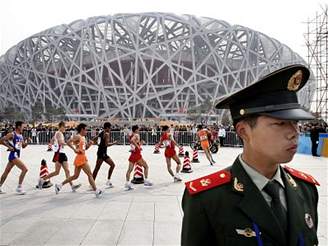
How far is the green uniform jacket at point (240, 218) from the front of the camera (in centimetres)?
142

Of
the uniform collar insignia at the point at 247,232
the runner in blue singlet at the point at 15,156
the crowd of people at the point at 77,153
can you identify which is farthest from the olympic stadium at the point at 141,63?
the uniform collar insignia at the point at 247,232

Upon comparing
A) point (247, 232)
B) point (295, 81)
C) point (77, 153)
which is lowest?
point (77, 153)

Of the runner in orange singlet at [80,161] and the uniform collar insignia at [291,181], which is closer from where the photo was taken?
the uniform collar insignia at [291,181]

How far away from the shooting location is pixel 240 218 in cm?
145

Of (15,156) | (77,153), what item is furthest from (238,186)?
(15,156)

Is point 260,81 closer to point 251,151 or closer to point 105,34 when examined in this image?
point 251,151

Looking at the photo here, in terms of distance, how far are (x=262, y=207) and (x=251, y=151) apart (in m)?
0.27

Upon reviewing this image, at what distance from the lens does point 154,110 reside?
2817 inches

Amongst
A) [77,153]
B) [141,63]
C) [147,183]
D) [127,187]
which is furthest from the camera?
[141,63]

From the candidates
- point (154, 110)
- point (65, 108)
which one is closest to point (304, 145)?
point (154, 110)

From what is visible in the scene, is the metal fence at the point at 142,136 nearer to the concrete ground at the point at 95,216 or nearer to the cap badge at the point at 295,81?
the concrete ground at the point at 95,216

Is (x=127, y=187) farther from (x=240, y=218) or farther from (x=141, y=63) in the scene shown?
(x=141, y=63)

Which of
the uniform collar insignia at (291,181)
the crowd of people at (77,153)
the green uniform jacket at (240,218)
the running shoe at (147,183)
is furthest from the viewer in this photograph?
the running shoe at (147,183)

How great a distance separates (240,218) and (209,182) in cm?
23
